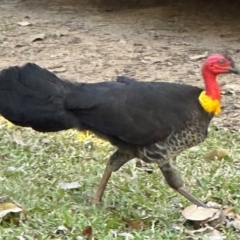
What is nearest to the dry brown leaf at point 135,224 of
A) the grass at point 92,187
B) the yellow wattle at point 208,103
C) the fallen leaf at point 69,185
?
the grass at point 92,187

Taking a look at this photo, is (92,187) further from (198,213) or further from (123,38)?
(123,38)

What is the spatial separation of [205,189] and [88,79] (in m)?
3.08

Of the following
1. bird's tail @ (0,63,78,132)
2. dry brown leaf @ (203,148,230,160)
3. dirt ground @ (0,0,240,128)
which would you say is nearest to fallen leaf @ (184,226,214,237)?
bird's tail @ (0,63,78,132)

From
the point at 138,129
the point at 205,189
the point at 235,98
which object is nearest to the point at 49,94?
the point at 138,129

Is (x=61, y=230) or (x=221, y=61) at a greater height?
(x=221, y=61)

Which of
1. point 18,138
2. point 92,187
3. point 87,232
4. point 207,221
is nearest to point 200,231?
point 207,221

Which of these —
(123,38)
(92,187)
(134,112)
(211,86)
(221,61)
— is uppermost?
(221,61)

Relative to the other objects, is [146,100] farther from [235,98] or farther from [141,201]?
[235,98]

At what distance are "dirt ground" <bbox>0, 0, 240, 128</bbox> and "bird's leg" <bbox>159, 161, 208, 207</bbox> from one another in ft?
6.55

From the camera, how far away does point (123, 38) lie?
952cm

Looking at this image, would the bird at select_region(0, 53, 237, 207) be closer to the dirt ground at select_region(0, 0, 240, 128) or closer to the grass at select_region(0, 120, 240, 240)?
the grass at select_region(0, 120, 240, 240)

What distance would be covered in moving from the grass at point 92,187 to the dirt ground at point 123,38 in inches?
49.1

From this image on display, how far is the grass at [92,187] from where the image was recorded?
422 cm

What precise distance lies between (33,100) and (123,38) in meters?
5.17
